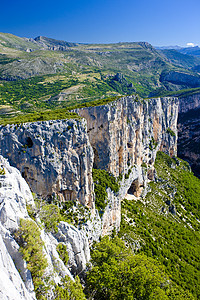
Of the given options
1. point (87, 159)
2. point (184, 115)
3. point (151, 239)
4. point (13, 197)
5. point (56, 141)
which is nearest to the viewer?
point (13, 197)

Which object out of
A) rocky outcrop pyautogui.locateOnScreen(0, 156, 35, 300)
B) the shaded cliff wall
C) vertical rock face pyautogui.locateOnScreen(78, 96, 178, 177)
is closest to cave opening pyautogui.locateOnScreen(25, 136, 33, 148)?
rocky outcrop pyautogui.locateOnScreen(0, 156, 35, 300)

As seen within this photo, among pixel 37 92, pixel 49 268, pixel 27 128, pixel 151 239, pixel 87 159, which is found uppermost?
pixel 37 92

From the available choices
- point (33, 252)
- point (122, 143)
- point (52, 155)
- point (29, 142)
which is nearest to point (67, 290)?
point (33, 252)

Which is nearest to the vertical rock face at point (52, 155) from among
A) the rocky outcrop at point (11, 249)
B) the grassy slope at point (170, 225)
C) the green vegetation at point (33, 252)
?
the rocky outcrop at point (11, 249)

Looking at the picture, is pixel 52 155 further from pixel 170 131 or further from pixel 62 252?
pixel 170 131

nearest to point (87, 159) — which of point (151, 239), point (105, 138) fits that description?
point (105, 138)

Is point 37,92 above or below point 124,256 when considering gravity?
above

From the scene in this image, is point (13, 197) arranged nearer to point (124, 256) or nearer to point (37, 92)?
point (124, 256)
